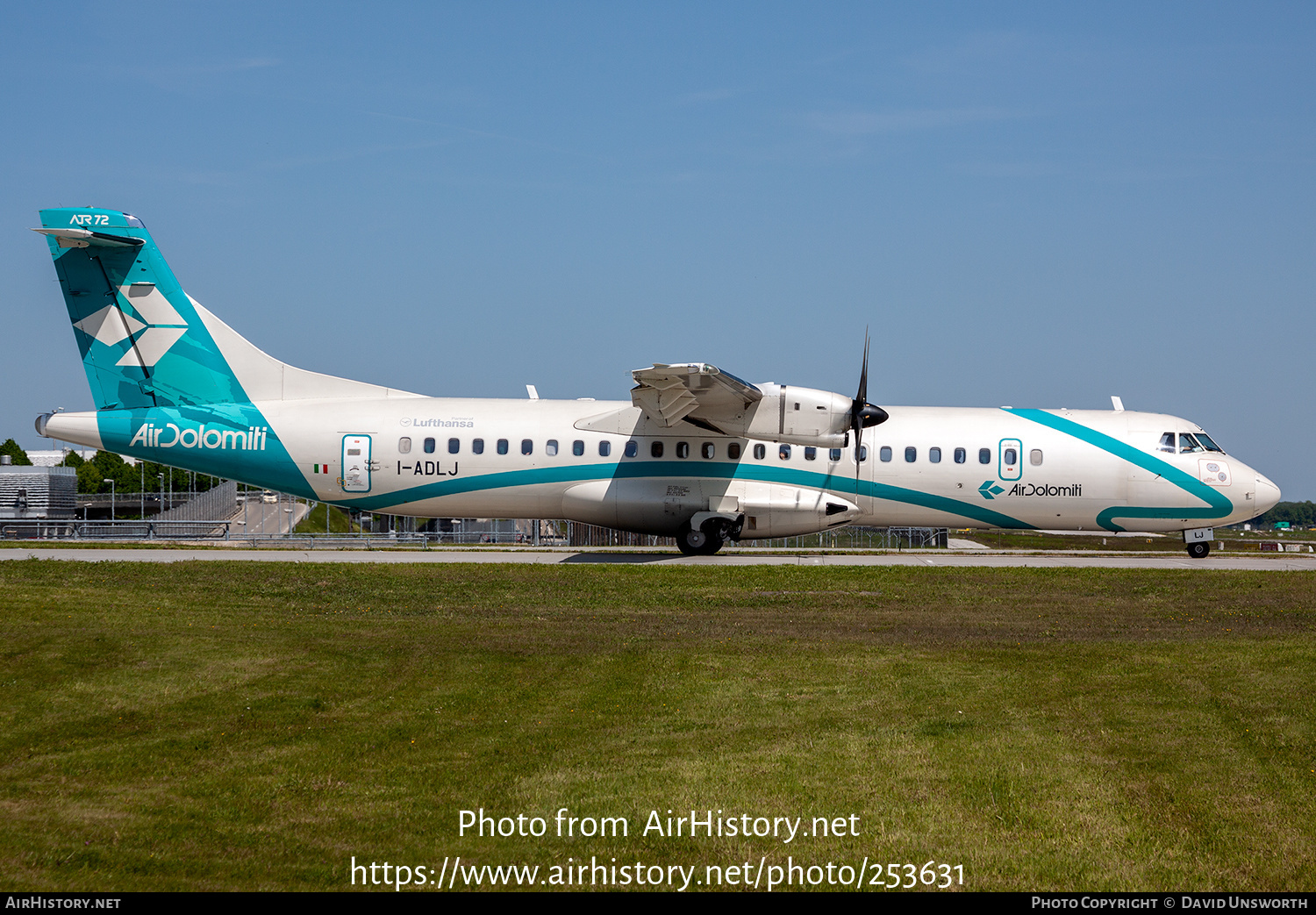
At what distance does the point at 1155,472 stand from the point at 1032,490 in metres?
3.04

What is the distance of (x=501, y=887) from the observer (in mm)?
6289

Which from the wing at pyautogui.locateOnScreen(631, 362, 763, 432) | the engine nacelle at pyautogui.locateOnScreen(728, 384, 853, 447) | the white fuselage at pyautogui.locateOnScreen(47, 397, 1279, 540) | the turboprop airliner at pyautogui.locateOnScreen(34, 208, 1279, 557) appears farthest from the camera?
the white fuselage at pyautogui.locateOnScreen(47, 397, 1279, 540)

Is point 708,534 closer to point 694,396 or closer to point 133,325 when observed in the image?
point 694,396

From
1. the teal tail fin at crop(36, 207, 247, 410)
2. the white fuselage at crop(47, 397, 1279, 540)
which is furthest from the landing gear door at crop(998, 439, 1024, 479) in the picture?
the teal tail fin at crop(36, 207, 247, 410)

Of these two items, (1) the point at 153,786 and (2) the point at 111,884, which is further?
(1) the point at 153,786

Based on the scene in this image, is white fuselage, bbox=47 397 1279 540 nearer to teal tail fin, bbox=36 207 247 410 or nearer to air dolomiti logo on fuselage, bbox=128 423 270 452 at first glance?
air dolomiti logo on fuselage, bbox=128 423 270 452

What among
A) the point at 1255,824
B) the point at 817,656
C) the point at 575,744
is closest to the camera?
the point at 1255,824

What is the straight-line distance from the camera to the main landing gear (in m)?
26.1

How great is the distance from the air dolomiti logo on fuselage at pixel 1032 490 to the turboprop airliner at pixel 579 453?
1.9 inches

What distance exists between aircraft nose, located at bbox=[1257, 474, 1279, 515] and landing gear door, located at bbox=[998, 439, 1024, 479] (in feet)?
19.3

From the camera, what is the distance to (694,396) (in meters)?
24.6

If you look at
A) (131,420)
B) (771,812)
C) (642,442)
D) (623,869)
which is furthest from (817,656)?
(131,420)
